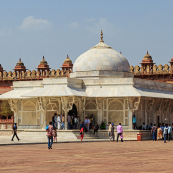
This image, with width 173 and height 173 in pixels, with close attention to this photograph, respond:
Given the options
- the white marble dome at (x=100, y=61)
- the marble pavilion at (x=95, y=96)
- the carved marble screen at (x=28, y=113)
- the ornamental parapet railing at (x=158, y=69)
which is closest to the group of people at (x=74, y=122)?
the marble pavilion at (x=95, y=96)

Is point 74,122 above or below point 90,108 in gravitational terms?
below

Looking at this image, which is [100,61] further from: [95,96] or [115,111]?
[115,111]

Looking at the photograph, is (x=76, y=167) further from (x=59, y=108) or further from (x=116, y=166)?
(x=59, y=108)

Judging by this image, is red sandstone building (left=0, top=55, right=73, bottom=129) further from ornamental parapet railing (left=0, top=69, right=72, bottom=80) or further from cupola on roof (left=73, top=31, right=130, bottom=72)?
cupola on roof (left=73, top=31, right=130, bottom=72)

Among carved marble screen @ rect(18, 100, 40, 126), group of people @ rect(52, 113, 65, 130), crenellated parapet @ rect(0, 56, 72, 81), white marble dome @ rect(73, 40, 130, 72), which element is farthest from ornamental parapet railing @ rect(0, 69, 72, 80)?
group of people @ rect(52, 113, 65, 130)

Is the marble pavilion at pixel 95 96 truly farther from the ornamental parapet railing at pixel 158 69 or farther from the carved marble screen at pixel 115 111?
the ornamental parapet railing at pixel 158 69

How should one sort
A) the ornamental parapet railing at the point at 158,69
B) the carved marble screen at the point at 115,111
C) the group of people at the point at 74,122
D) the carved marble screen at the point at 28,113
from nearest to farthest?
the group of people at the point at 74,122, the carved marble screen at the point at 115,111, the carved marble screen at the point at 28,113, the ornamental parapet railing at the point at 158,69

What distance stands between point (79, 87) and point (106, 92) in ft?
6.98

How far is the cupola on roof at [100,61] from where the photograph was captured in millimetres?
33312

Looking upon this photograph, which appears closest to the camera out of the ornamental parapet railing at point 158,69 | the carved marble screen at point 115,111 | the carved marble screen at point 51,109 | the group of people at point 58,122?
the group of people at point 58,122

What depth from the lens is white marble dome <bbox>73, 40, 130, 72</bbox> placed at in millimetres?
33312

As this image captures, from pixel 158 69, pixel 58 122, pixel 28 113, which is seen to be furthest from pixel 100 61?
pixel 158 69

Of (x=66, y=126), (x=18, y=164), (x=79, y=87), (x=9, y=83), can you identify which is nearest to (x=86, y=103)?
(x=79, y=87)

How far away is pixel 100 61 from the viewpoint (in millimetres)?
33344
